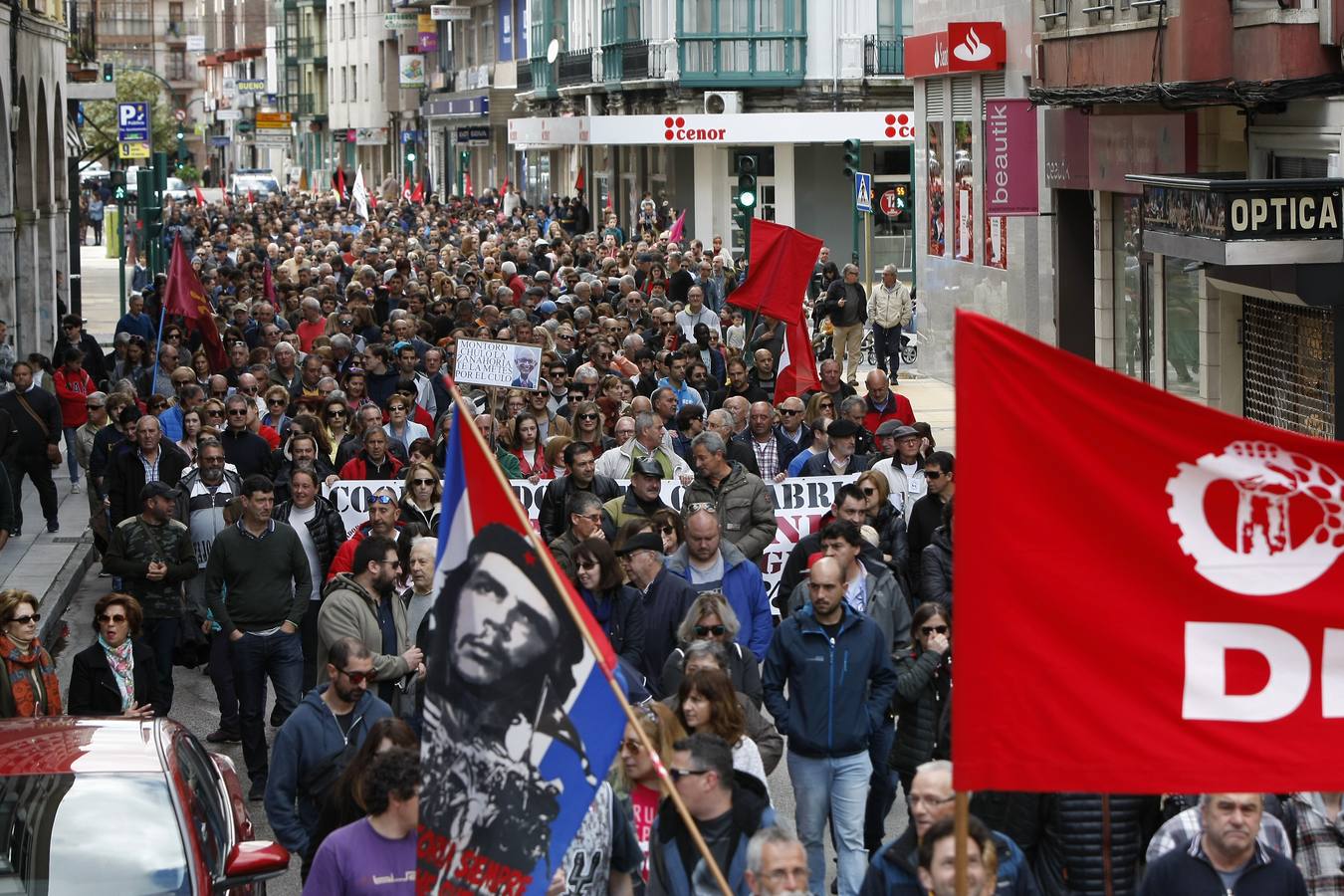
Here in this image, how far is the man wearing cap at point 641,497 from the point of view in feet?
42.6

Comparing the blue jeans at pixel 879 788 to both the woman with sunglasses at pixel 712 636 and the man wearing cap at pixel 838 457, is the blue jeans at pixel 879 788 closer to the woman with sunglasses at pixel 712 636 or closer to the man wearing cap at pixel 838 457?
the woman with sunglasses at pixel 712 636

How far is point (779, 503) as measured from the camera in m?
14.3

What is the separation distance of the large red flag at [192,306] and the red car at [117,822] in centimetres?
1567

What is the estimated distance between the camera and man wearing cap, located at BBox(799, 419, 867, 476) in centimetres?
1460

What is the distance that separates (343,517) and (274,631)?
248 centimetres

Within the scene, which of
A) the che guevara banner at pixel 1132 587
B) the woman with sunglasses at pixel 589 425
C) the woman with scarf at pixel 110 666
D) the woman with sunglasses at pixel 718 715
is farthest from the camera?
the woman with sunglasses at pixel 589 425

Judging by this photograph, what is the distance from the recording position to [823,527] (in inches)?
422

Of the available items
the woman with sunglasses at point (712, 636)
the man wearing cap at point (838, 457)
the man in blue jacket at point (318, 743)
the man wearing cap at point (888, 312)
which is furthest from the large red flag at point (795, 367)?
the man wearing cap at point (888, 312)

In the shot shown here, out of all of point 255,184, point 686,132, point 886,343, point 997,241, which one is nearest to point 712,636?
point 997,241

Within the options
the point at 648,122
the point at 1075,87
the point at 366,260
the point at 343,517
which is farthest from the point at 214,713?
the point at 648,122

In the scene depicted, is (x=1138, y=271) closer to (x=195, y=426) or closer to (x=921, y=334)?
(x=921, y=334)

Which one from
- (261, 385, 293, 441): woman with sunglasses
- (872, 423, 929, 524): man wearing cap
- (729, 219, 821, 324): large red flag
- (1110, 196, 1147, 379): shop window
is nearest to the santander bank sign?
(1110, 196, 1147, 379): shop window

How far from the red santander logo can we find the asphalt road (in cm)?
3230

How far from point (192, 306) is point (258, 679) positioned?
12.3 metres
